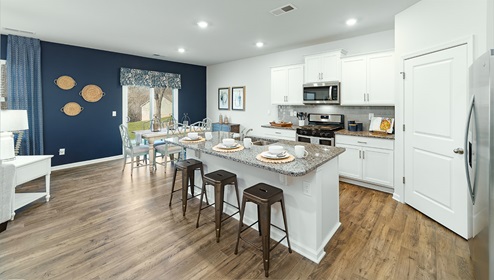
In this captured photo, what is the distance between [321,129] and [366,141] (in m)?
0.82

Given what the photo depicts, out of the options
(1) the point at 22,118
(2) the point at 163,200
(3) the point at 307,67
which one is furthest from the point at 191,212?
(3) the point at 307,67

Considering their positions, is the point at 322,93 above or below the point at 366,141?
above

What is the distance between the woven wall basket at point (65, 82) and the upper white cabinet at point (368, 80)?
5.53 m

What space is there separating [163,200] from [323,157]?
2.39m

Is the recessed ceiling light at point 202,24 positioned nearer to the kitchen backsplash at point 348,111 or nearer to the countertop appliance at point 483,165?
the kitchen backsplash at point 348,111

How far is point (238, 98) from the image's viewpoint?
6832 mm

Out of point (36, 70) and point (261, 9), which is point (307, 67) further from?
point (36, 70)

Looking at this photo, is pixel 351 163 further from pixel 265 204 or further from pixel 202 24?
pixel 202 24

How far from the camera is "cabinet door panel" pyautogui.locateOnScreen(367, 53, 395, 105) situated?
3.83 meters

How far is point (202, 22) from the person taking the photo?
12.2ft

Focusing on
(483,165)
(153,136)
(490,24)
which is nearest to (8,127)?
(153,136)

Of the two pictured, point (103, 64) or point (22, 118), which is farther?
point (103, 64)

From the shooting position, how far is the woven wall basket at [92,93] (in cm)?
536

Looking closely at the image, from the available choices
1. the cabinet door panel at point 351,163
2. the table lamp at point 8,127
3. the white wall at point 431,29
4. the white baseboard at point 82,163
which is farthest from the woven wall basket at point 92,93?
the white wall at point 431,29
